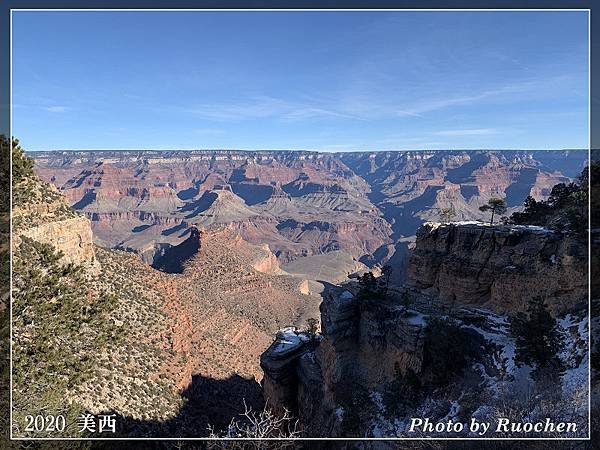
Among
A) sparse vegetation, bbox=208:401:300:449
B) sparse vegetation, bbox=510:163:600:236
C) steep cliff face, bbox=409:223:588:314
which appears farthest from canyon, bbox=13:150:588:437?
sparse vegetation, bbox=208:401:300:449

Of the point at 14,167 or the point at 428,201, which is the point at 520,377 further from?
the point at 428,201

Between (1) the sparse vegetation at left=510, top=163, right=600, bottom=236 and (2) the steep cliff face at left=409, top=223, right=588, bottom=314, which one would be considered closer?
(1) the sparse vegetation at left=510, top=163, right=600, bottom=236

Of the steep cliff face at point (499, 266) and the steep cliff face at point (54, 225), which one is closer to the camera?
the steep cliff face at point (499, 266)

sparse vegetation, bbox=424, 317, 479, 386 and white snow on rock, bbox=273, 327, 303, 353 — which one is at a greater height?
sparse vegetation, bbox=424, 317, 479, 386

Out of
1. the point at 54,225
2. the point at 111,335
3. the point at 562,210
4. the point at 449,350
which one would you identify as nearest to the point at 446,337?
the point at 449,350

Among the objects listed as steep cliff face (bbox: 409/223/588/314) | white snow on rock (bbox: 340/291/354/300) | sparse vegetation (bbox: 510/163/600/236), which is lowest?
white snow on rock (bbox: 340/291/354/300)

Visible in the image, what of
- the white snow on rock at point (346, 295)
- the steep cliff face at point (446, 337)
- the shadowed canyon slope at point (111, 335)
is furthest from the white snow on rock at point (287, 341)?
Answer: the white snow on rock at point (346, 295)

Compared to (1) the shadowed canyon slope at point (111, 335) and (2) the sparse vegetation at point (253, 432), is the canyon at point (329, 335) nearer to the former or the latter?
(1) the shadowed canyon slope at point (111, 335)

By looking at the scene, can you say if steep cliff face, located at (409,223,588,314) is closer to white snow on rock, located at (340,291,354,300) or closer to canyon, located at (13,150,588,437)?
canyon, located at (13,150,588,437)

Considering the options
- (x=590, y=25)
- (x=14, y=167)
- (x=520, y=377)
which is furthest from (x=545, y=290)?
(x=14, y=167)
